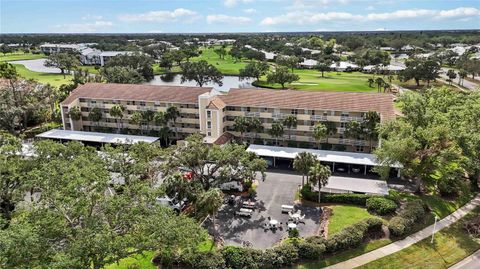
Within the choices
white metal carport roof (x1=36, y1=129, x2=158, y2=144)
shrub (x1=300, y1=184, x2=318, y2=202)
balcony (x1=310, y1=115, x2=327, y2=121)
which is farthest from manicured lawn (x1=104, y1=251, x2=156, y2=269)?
balcony (x1=310, y1=115, x2=327, y2=121)

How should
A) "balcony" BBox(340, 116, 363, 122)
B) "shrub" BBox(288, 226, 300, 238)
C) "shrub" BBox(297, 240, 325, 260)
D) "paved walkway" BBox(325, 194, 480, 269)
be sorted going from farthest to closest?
"balcony" BBox(340, 116, 363, 122) → "shrub" BBox(288, 226, 300, 238) → "paved walkway" BBox(325, 194, 480, 269) → "shrub" BBox(297, 240, 325, 260)

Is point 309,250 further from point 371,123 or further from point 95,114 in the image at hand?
point 95,114

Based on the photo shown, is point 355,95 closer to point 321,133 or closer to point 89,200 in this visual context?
point 321,133

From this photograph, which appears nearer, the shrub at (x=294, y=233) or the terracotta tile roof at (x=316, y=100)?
the shrub at (x=294, y=233)

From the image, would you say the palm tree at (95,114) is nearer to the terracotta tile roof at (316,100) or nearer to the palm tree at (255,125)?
the terracotta tile roof at (316,100)

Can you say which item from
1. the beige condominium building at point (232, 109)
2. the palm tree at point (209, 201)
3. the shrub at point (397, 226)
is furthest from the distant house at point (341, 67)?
the palm tree at point (209, 201)

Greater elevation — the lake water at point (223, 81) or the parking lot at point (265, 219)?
the lake water at point (223, 81)

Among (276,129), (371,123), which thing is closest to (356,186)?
(371,123)

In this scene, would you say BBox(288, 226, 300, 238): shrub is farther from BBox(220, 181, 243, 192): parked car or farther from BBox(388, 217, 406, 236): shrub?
BBox(220, 181, 243, 192): parked car
